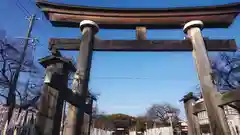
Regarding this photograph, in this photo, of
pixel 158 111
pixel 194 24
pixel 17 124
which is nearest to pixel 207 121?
pixel 194 24

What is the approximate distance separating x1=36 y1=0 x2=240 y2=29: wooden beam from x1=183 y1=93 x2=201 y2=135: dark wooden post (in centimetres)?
251

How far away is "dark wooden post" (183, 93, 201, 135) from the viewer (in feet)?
17.4

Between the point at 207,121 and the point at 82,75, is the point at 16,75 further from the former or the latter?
the point at 207,121

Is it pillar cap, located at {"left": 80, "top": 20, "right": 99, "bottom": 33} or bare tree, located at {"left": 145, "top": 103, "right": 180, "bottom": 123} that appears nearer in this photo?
pillar cap, located at {"left": 80, "top": 20, "right": 99, "bottom": 33}

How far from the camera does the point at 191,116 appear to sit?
555cm

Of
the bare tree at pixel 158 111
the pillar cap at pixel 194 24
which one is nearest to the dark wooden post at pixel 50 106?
the pillar cap at pixel 194 24

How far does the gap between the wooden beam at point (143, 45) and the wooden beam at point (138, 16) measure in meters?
0.76

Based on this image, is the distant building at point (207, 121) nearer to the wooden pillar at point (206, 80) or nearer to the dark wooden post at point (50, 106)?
the wooden pillar at point (206, 80)

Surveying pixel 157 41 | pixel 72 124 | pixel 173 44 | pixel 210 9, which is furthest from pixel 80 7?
pixel 210 9

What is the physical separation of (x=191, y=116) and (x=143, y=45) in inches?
106

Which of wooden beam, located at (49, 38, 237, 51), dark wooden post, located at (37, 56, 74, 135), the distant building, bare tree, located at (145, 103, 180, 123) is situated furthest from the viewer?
bare tree, located at (145, 103, 180, 123)

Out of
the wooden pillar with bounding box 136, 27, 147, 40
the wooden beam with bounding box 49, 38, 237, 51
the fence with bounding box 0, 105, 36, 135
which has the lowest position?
the fence with bounding box 0, 105, 36, 135

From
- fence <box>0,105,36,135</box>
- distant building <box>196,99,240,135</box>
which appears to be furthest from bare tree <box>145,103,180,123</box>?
fence <box>0,105,36,135</box>

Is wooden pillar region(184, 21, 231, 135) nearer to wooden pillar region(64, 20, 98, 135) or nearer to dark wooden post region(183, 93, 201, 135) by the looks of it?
dark wooden post region(183, 93, 201, 135)
